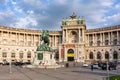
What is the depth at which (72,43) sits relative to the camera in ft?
405

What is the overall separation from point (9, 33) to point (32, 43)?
15.7 meters

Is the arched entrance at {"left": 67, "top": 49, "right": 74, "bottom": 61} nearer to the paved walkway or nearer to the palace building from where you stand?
the palace building

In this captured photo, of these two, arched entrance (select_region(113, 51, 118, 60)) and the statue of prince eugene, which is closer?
the statue of prince eugene

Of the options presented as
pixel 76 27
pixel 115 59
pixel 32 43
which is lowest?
pixel 115 59

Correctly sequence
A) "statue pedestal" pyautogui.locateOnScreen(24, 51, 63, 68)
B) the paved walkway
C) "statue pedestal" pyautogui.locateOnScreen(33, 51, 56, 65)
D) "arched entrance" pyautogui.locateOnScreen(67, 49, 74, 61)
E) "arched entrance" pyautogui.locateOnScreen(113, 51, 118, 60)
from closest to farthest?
the paved walkway
"statue pedestal" pyautogui.locateOnScreen(24, 51, 63, 68)
"statue pedestal" pyautogui.locateOnScreen(33, 51, 56, 65)
"arched entrance" pyautogui.locateOnScreen(113, 51, 118, 60)
"arched entrance" pyautogui.locateOnScreen(67, 49, 74, 61)

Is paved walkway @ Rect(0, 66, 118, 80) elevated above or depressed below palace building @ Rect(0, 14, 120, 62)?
below

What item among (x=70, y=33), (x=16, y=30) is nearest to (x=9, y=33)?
(x=16, y=30)

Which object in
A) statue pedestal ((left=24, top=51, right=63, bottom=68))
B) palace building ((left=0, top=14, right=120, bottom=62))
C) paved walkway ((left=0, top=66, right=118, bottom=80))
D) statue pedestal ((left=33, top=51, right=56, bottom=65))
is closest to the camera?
paved walkway ((left=0, top=66, right=118, bottom=80))

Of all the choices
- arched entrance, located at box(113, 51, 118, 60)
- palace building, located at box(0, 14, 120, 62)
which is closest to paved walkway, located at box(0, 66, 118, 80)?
arched entrance, located at box(113, 51, 118, 60)

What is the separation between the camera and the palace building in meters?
120

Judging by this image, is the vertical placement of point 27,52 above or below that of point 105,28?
below

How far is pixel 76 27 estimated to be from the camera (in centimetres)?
12681

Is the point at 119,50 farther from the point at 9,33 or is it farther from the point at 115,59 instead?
the point at 9,33

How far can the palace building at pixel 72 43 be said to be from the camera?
119850mm
